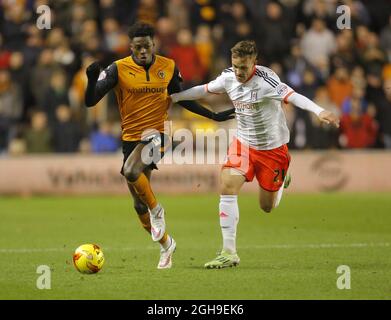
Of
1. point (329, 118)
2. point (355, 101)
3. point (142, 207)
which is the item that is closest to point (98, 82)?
point (142, 207)

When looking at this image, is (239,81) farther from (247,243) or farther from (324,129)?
(324,129)

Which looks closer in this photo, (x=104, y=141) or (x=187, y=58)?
(x=104, y=141)

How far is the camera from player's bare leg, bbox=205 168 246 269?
33.1 ft

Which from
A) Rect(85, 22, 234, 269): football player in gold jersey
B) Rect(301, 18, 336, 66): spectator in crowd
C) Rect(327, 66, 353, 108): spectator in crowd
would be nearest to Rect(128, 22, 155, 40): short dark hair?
Rect(85, 22, 234, 269): football player in gold jersey

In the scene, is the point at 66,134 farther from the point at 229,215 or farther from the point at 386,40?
the point at 229,215

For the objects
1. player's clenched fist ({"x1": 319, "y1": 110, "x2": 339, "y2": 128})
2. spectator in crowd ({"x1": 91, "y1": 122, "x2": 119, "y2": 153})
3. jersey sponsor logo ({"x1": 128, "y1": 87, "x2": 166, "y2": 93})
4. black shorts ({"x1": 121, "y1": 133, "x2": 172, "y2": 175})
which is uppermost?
spectator in crowd ({"x1": 91, "y1": 122, "x2": 119, "y2": 153})

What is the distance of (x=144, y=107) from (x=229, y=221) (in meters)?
1.54

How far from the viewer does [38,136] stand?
66.8ft

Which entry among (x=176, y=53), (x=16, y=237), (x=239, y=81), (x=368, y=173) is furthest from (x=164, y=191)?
(x=239, y=81)

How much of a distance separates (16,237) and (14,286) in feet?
15.3

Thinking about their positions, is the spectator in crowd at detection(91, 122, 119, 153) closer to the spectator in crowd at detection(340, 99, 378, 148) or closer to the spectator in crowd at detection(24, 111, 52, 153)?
the spectator in crowd at detection(24, 111, 52, 153)

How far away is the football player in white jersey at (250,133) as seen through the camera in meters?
10.0

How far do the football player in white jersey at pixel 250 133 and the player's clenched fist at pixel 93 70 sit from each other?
3.81ft

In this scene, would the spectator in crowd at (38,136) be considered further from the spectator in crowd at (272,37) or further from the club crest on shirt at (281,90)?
the club crest on shirt at (281,90)
